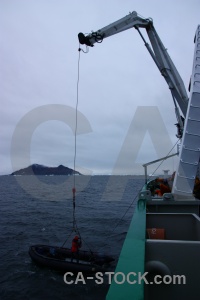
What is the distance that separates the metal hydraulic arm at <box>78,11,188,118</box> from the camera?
16750 millimetres

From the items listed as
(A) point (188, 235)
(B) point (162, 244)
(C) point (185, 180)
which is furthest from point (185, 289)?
(C) point (185, 180)

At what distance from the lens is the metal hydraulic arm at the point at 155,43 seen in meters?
16.8

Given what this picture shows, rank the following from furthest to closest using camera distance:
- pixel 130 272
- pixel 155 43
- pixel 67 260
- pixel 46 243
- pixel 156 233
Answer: pixel 46 243
pixel 67 260
pixel 155 43
pixel 156 233
pixel 130 272

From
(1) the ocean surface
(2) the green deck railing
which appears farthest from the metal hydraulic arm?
(2) the green deck railing

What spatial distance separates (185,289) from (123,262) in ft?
3.75

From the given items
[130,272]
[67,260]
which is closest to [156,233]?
[130,272]

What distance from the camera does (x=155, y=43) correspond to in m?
17.2

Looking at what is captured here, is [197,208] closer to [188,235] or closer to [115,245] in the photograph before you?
[188,235]

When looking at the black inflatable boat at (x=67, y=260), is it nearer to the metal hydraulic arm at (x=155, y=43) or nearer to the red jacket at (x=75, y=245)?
the red jacket at (x=75, y=245)

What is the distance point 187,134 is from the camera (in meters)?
9.97

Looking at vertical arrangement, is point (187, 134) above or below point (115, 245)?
above

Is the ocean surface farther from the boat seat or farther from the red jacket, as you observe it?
the boat seat

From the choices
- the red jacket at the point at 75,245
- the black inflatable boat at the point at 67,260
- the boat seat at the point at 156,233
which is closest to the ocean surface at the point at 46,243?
the black inflatable boat at the point at 67,260

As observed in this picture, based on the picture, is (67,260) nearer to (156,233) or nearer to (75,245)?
(75,245)
